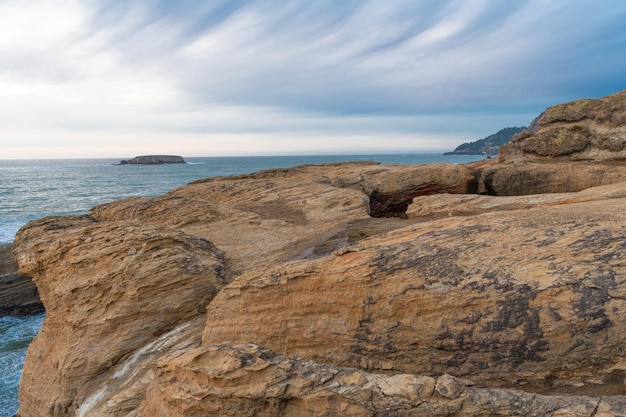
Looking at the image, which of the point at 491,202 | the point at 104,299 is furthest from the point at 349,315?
the point at 491,202

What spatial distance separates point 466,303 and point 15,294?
2479 centimetres

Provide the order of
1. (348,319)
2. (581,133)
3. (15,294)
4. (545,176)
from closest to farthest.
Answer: (348,319) → (545,176) → (581,133) → (15,294)

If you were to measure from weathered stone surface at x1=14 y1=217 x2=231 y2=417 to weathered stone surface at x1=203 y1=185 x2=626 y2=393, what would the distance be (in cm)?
204

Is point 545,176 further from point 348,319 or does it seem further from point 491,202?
point 348,319

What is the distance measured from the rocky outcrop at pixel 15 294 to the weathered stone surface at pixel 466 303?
18950 millimetres

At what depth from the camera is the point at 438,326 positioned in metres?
7.06

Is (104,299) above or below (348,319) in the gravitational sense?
below

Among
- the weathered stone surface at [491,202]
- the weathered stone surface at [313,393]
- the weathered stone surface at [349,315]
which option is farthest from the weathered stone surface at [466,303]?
the weathered stone surface at [491,202]

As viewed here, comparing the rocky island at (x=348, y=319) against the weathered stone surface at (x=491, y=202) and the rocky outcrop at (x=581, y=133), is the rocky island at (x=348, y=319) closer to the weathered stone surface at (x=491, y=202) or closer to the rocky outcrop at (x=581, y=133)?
the weathered stone surface at (x=491, y=202)

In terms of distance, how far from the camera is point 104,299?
420 inches

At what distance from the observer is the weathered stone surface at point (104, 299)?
10.1 meters

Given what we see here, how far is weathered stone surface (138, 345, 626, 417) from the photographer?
5.75 m

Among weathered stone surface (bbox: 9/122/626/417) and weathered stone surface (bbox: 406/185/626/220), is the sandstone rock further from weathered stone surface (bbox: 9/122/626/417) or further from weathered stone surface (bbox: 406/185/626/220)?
weathered stone surface (bbox: 406/185/626/220)

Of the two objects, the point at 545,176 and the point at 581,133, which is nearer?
the point at 545,176
